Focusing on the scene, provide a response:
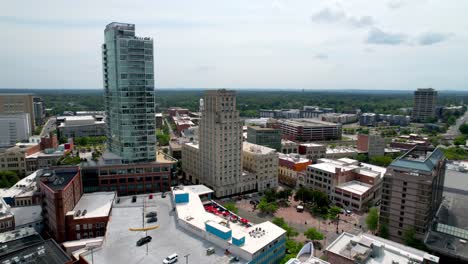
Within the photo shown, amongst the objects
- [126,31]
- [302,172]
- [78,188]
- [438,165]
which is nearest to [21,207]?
[78,188]

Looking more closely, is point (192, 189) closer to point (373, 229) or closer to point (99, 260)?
point (99, 260)

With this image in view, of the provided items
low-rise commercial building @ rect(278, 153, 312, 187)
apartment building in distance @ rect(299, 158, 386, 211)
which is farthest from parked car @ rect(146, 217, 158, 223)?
low-rise commercial building @ rect(278, 153, 312, 187)

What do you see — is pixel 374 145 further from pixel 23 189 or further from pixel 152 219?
pixel 23 189

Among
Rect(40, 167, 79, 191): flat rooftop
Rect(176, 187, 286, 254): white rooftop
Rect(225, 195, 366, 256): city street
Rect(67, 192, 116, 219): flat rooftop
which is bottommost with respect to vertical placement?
Rect(225, 195, 366, 256): city street

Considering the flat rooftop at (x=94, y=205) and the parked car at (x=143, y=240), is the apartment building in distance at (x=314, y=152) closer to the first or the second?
the flat rooftop at (x=94, y=205)

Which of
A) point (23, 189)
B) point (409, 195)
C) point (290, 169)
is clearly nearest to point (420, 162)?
point (409, 195)

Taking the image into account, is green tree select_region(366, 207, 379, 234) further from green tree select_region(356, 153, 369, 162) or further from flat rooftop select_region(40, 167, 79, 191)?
flat rooftop select_region(40, 167, 79, 191)
